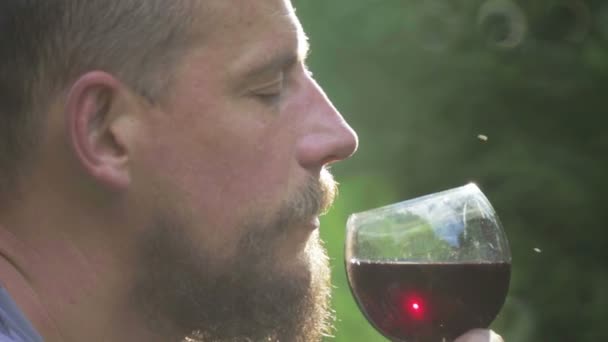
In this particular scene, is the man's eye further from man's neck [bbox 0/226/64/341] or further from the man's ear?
man's neck [bbox 0/226/64/341]

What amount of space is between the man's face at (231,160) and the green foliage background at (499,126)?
2226mm

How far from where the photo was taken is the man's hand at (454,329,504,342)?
9.43 feet

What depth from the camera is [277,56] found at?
284 centimetres

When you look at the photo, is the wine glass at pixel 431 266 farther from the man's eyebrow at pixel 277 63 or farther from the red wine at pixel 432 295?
the man's eyebrow at pixel 277 63

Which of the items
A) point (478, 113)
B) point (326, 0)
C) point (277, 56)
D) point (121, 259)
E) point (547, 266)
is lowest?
point (547, 266)

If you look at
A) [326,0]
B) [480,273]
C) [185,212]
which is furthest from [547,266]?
[185,212]

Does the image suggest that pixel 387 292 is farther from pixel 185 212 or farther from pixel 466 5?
pixel 466 5

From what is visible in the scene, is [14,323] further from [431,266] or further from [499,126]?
[499,126]

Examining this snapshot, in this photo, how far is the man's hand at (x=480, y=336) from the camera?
2.87 m

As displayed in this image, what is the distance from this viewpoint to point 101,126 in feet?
9.20

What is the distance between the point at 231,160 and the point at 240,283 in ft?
0.93

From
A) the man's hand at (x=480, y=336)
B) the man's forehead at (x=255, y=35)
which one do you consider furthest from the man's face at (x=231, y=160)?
the man's hand at (x=480, y=336)

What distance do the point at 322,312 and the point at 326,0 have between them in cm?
236

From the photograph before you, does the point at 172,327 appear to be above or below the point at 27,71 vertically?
below
